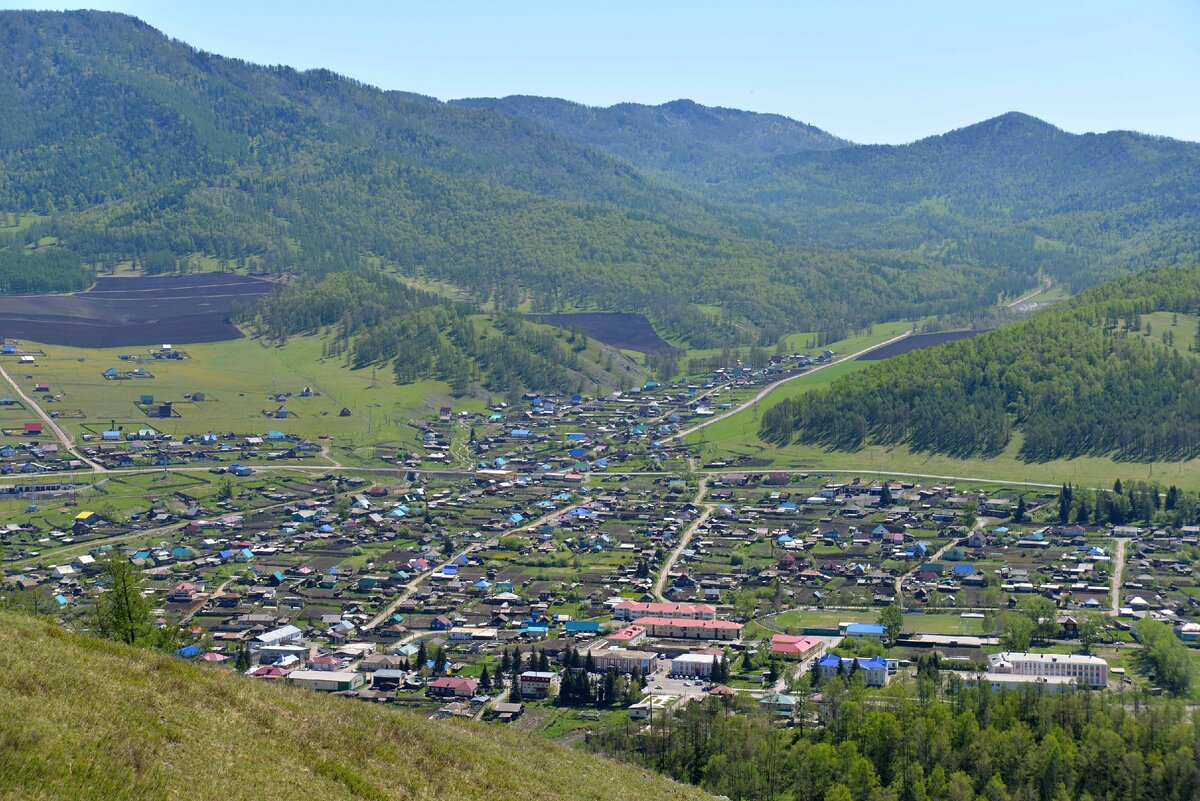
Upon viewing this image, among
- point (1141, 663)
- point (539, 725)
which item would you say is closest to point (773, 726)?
point (539, 725)

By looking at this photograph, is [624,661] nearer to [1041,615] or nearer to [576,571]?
[576,571]

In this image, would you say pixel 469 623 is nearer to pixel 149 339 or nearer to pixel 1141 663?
pixel 1141 663

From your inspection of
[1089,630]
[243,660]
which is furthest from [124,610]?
[1089,630]

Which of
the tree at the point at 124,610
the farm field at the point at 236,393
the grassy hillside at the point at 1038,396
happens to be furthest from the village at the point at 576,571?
the grassy hillside at the point at 1038,396

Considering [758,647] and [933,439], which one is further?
[933,439]

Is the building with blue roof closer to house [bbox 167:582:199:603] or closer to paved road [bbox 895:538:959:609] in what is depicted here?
paved road [bbox 895:538:959:609]

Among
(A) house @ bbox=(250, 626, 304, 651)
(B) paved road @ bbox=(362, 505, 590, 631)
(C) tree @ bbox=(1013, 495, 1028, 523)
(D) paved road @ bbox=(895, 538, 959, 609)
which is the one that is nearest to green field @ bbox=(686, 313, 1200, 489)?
(C) tree @ bbox=(1013, 495, 1028, 523)
